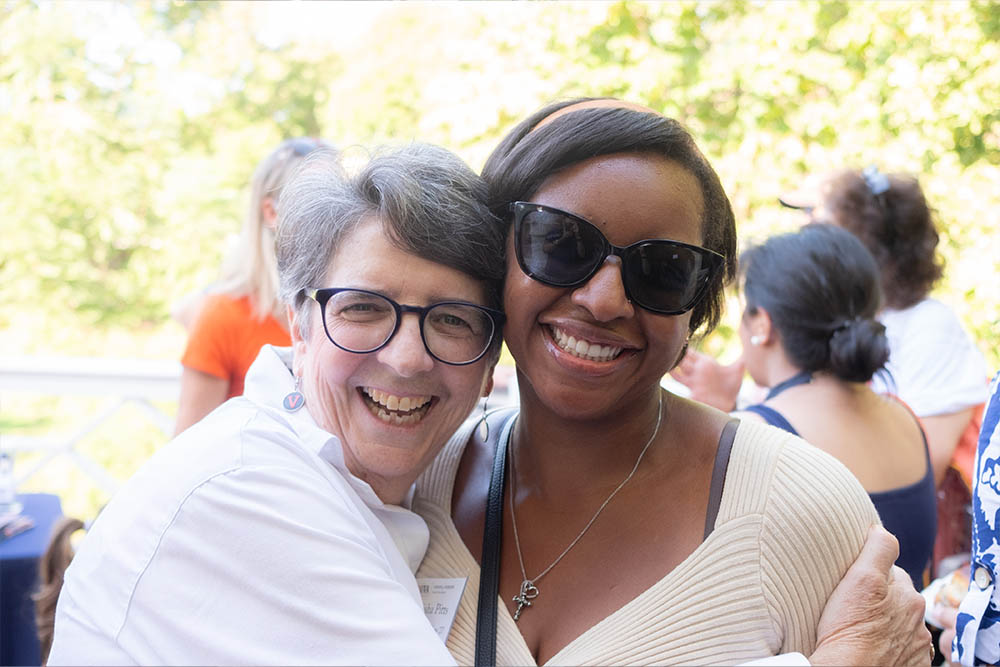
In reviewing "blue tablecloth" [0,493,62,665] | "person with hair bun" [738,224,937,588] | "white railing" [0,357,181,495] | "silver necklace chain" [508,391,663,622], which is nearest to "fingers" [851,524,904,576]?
"silver necklace chain" [508,391,663,622]

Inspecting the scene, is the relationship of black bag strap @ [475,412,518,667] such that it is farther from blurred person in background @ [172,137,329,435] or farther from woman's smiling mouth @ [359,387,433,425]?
blurred person in background @ [172,137,329,435]

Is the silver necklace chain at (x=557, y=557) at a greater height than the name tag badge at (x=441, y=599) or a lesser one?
greater

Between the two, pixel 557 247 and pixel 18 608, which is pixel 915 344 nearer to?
pixel 557 247

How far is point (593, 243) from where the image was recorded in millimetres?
1609

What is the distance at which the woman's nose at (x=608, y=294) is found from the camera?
1.62 m

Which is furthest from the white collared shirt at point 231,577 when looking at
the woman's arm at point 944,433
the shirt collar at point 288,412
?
the woman's arm at point 944,433

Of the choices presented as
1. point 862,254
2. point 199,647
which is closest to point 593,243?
point 199,647

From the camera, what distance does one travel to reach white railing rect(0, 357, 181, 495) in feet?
16.5

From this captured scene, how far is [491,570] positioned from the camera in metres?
1.74

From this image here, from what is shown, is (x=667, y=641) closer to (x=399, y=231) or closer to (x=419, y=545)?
(x=419, y=545)

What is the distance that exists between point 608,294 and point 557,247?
13 centimetres

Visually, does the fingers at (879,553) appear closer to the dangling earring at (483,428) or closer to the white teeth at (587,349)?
the white teeth at (587,349)

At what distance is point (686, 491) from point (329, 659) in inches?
30.2

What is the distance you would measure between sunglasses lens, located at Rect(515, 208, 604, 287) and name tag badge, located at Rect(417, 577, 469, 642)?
0.65 metres
